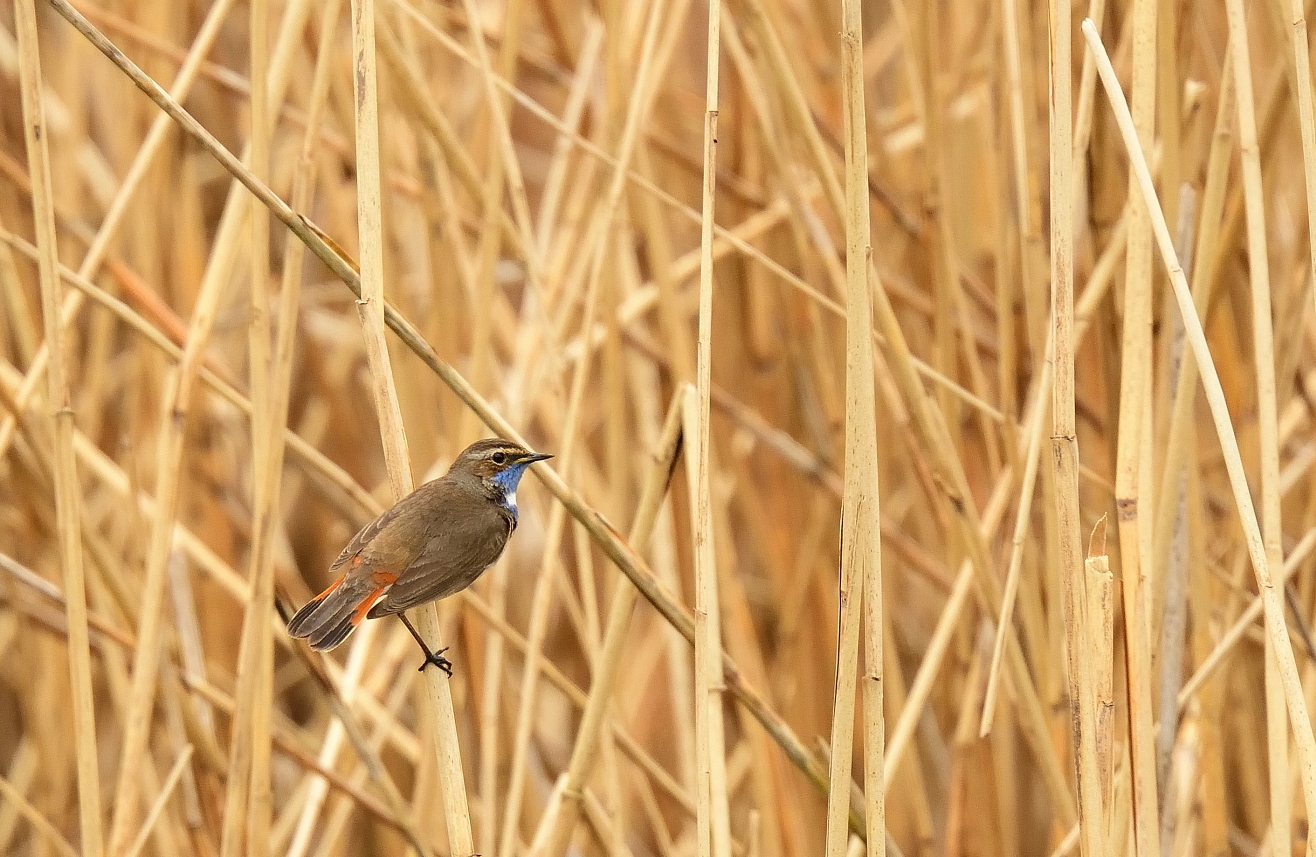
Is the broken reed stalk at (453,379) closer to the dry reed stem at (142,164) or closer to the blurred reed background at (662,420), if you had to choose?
the blurred reed background at (662,420)

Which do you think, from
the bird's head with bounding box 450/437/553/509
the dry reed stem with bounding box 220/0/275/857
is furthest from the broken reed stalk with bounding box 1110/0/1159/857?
the dry reed stem with bounding box 220/0/275/857

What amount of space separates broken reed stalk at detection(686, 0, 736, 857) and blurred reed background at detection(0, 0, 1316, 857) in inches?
2.5

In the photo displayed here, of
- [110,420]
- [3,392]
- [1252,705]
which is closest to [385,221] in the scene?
[3,392]

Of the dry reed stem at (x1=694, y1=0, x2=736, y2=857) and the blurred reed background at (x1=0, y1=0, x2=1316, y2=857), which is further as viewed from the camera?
the blurred reed background at (x1=0, y1=0, x2=1316, y2=857)

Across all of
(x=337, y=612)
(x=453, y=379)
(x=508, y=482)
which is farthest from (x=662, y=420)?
(x=453, y=379)

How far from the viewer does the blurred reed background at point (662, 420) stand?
201 cm

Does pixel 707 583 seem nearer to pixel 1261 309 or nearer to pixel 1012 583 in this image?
pixel 1012 583

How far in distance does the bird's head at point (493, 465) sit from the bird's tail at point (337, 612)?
0.34 meters

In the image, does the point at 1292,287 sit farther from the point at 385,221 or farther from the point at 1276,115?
the point at 385,221

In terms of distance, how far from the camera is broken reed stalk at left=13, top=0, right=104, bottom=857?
1.83 metres

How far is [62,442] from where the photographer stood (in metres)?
1.95

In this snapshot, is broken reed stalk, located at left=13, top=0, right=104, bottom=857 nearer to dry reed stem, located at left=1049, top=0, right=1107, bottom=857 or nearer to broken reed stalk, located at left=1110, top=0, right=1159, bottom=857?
dry reed stem, located at left=1049, top=0, right=1107, bottom=857

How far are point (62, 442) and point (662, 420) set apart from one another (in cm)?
174

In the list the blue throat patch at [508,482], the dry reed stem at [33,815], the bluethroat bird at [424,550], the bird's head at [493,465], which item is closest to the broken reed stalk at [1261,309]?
the bluethroat bird at [424,550]
